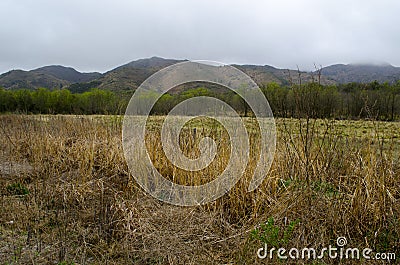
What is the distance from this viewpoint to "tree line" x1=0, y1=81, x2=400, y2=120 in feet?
8.50

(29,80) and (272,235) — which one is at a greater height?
(29,80)

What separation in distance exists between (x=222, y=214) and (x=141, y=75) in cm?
6423

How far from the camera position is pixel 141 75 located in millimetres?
64312

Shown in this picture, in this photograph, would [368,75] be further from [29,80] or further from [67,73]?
[67,73]

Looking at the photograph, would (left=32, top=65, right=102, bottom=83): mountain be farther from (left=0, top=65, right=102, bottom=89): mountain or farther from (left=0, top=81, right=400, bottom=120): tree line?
(left=0, top=81, right=400, bottom=120): tree line

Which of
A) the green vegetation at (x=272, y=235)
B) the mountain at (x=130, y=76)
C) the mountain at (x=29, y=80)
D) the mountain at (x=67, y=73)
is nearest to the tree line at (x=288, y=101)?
the green vegetation at (x=272, y=235)

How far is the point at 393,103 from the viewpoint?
16.6 meters

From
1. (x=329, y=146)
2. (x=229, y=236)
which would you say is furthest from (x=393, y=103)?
(x=229, y=236)

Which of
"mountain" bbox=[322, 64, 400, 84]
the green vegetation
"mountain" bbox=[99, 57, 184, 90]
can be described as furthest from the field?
"mountain" bbox=[99, 57, 184, 90]

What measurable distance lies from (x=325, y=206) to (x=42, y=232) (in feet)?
7.92

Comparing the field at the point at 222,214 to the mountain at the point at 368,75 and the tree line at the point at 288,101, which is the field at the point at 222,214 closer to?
the tree line at the point at 288,101

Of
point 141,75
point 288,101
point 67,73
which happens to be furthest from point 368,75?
point 67,73

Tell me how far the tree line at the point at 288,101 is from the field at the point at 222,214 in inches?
10.6

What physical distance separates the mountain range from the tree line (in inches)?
5.6
